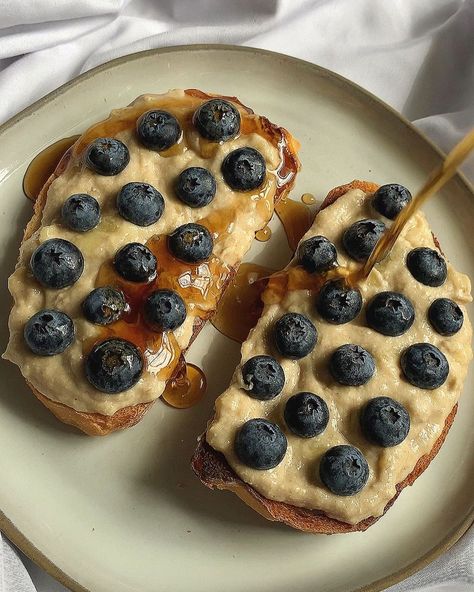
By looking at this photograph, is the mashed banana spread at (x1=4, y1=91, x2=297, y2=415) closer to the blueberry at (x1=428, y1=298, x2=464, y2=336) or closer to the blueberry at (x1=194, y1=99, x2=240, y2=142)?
the blueberry at (x1=194, y1=99, x2=240, y2=142)

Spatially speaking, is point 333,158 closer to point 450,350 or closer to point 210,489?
point 450,350

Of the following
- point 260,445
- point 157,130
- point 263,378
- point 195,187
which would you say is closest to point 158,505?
point 260,445

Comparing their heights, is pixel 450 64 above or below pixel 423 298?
above

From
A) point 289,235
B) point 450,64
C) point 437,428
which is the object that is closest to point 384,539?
point 437,428

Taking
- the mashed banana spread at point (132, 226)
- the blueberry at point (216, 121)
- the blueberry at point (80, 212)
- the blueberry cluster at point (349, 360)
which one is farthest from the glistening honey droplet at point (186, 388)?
the blueberry at point (216, 121)

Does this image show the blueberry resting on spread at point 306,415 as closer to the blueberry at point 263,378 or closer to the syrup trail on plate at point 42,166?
the blueberry at point 263,378

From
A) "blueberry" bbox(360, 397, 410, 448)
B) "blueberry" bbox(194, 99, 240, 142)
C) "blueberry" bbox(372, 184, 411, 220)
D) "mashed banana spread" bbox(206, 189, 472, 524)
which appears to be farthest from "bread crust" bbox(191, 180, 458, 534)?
"blueberry" bbox(194, 99, 240, 142)
